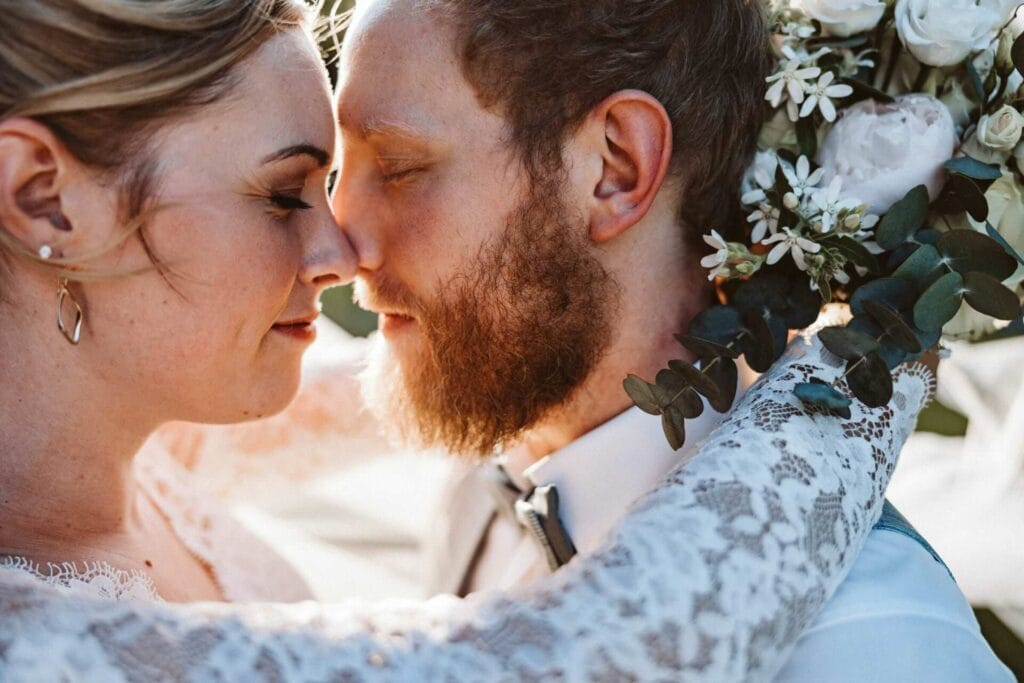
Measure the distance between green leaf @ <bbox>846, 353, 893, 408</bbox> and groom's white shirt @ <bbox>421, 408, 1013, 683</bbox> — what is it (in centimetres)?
29

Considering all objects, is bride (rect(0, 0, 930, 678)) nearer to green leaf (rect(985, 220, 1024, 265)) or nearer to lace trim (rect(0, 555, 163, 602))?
lace trim (rect(0, 555, 163, 602))

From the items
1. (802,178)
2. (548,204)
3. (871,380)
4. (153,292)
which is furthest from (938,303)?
(153,292)

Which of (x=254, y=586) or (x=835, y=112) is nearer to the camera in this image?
(x=835, y=112)

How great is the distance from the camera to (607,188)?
98.8 inches

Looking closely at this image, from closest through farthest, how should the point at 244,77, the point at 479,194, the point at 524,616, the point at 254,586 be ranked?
1. the point at 524,616
2. the point at 244,77
3. the point at 479,194
4. the point at 254,586

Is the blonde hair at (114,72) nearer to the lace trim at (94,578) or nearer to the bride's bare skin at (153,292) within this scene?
the bride's bare skin at (153,292)

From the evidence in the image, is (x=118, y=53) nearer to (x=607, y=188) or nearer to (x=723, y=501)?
(x=607, y=188)

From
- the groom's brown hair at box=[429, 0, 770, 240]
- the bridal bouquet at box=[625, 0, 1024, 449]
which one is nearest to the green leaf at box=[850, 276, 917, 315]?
the bridal bouquet at box=[625, 0, 1024, 449]

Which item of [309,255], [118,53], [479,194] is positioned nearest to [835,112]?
[479,194]

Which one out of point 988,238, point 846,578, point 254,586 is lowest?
point 254,586

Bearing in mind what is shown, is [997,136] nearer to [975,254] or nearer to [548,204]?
[975,254]

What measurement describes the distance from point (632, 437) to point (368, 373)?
0.78 meters

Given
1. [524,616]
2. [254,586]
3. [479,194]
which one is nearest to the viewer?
[524,616]

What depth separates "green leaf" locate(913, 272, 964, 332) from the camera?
2.07m
